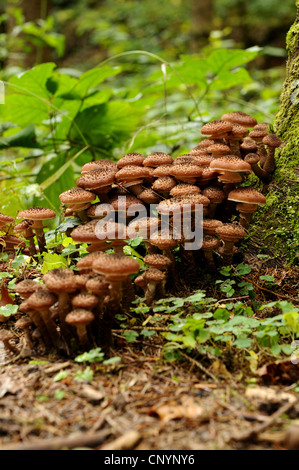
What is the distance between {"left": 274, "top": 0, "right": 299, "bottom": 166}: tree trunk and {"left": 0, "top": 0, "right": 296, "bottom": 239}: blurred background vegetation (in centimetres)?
139

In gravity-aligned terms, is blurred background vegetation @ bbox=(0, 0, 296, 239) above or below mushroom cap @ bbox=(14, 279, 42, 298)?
above

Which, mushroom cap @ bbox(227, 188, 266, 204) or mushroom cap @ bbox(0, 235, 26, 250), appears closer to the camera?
mushroom cap @ bbox(227, 188, 266, 204)

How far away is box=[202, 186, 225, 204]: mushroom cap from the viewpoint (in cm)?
308

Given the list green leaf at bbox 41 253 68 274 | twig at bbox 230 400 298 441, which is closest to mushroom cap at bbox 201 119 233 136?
green leaf at bbox 41 253 68 274

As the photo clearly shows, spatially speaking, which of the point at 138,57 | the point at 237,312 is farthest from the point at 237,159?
the point at 138,57

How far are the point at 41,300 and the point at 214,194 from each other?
61.8 inches

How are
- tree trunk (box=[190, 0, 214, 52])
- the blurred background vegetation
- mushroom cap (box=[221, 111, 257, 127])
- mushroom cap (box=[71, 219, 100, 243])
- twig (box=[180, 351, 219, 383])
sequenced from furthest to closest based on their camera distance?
tree trunk (box=[190, 0, 214, 52]), the blurred background vegetation, mushroom cap (box=[221, 111, 257, 127]), mushroom cap (box=[71, 219, 100, 243]), twig (box=[180, 351, 219, 383])

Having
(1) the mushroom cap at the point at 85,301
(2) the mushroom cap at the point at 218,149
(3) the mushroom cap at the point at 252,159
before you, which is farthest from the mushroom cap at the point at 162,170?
(1) the mushroom cap at the point at 85,301

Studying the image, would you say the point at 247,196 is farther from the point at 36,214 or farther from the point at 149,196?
the point at 36,214

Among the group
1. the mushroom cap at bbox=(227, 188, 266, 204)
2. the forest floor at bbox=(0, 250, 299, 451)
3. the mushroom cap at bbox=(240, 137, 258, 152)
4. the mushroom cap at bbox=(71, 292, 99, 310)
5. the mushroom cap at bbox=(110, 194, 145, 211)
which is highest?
the mushroom cap at bbox=(240, 137, 258, 152)

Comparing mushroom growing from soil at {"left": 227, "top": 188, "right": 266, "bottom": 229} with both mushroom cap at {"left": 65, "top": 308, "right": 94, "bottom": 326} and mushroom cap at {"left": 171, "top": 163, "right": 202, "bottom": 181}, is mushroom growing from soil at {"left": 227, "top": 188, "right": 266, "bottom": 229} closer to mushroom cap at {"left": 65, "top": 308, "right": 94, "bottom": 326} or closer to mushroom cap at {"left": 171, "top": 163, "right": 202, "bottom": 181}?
mushroom cap at {"left": 171, "top": 163, "right": 202, "bottom": 181}

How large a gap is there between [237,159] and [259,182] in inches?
28.8

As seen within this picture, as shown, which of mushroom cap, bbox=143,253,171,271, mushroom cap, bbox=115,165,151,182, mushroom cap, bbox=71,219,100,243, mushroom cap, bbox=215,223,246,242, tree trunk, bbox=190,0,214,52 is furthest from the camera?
tree trunk, bbox=190,0,214,52

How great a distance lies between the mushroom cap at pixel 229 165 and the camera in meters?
2.93
